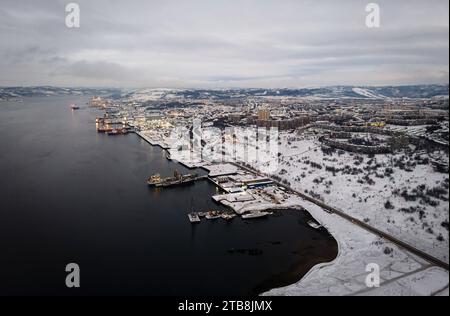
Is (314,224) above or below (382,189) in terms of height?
below

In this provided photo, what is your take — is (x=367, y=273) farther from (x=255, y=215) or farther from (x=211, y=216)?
(x=211, y=216)

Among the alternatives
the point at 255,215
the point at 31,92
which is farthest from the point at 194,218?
the point at 31,92

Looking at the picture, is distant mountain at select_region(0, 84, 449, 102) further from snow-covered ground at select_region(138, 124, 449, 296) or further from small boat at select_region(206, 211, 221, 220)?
small boat at select_region(206, 211, 221, 220)

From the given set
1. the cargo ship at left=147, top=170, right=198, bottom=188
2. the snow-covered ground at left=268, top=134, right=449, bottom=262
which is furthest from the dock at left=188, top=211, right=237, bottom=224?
the cargo ship at left=147, top=170, right=198, bottom=188

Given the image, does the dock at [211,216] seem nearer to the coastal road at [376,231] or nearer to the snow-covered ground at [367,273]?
the coastal road at [376,231]

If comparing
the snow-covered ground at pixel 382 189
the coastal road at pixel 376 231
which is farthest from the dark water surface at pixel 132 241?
the snow-covered ground at pixel 382 189
